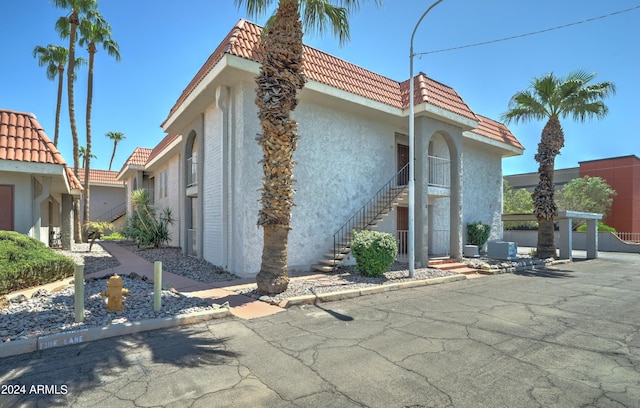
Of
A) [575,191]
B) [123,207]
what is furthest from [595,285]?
[123,207]

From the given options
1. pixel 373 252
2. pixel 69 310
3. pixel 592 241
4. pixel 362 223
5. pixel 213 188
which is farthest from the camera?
pixel 592 241

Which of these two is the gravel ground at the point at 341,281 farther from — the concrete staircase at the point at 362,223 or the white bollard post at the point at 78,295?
the white bollard post at the point at 78,295

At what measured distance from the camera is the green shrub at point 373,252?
10.2 meters

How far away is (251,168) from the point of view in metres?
10.5

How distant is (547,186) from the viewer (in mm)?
16938

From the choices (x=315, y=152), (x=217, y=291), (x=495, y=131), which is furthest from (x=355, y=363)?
(x=495, y=131)

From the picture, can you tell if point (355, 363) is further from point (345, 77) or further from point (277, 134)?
point (345, 77)

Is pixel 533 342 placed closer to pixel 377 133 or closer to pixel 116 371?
pixel 116 371

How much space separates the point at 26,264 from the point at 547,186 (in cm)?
1962

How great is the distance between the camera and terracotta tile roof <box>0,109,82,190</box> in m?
9.80

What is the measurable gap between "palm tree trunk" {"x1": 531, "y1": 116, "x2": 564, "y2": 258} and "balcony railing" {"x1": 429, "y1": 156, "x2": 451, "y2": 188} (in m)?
4.63

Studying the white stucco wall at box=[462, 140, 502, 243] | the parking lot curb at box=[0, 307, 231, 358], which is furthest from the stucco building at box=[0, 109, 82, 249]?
the white stucco wall at box=[462, 140, 502, 243]

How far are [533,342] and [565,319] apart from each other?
1.91 m

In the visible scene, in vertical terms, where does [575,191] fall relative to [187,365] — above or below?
above
